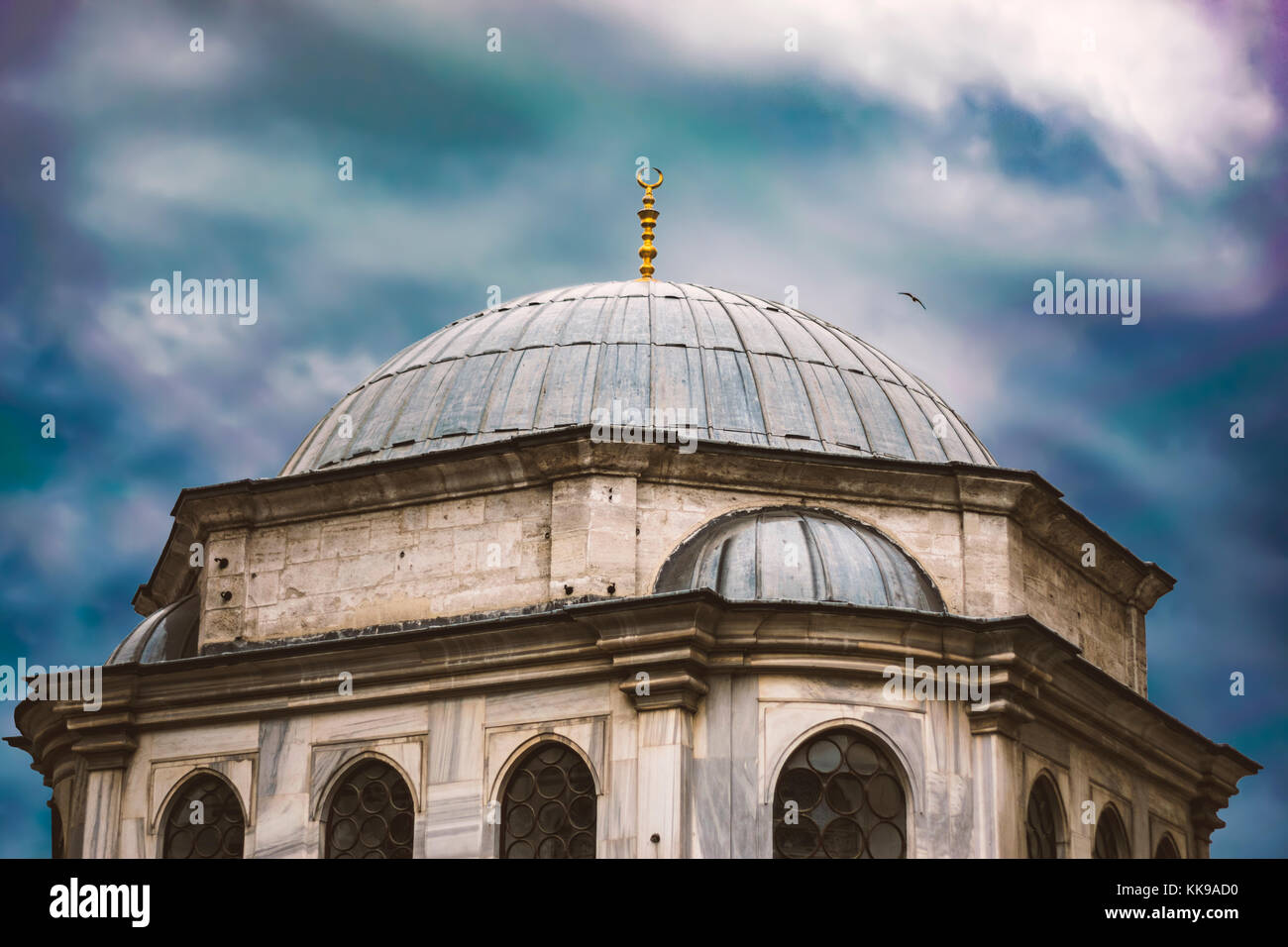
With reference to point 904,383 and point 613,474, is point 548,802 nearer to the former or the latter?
point 613,474

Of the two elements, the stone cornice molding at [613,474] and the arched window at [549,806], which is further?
the stone cornice molding at [613,474]

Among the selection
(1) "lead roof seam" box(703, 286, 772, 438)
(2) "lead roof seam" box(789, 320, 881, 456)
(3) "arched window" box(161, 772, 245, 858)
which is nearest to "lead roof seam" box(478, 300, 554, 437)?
(1) "lead roof seam" box(703, 286, 772, 438)

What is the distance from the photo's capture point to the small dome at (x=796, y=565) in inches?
1105

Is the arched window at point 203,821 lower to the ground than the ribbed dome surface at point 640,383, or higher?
lower

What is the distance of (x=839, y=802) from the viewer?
26.8 metres

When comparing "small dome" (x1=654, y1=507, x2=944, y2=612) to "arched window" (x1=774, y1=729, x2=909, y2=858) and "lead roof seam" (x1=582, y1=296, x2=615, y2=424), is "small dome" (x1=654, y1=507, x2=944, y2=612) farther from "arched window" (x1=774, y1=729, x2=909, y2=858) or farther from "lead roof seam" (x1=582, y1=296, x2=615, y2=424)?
"lead roof seam" (x1=582, y1=296, x2=615, y2=424)

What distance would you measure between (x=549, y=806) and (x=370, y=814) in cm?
260

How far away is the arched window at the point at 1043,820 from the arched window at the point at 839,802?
7.37 feet

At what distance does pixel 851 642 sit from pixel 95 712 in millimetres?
10518

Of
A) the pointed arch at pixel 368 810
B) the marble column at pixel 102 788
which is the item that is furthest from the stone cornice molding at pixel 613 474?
the pointed arch at pixel 368 810

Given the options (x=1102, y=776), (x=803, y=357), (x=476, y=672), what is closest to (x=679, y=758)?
(x=476, y=672)

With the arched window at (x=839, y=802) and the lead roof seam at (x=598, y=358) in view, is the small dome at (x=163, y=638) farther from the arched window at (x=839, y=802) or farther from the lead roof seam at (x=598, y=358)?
the arched window at (x=839, y=802)

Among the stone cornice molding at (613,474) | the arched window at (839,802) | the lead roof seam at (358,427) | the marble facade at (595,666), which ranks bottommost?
the arched window at (839,802)

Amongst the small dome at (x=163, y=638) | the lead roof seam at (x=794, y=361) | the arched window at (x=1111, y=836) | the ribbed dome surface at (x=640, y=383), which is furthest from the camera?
the lead roof seam at (x=794, y=361)
